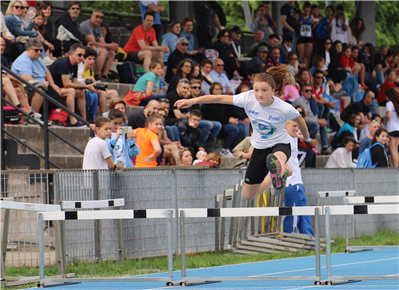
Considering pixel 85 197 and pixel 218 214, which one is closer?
pixel 218 214

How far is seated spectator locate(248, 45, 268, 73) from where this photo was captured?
64.2 feet

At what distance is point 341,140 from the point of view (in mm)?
17766

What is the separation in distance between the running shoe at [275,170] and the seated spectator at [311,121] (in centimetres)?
953

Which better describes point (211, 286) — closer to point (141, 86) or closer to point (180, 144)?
point (180, 144)

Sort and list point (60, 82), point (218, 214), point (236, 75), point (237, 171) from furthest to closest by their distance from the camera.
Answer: point (236, 75), point (60, 82), point (237, 171), point (218, 214)

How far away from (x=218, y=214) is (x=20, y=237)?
3145 millimetres

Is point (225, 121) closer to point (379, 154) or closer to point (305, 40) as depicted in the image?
point (379, 154)

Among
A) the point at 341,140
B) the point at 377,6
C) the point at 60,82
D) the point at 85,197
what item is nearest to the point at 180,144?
the point at 60,82

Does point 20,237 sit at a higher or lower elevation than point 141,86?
lower

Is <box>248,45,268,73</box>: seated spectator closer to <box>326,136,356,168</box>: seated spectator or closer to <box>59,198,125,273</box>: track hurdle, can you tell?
<box>326,136,356,168</box>: seated spectator

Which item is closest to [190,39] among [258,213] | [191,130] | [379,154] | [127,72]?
[127,72]

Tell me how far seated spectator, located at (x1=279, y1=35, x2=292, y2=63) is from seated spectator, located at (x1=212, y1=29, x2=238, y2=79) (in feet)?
7.70

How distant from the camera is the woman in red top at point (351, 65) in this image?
23.4 m

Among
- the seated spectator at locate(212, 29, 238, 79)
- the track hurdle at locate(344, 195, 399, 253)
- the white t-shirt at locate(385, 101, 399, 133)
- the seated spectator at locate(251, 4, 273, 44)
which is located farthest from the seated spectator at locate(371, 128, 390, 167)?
the seated spectator at locate(251, 4, 273, 44)
